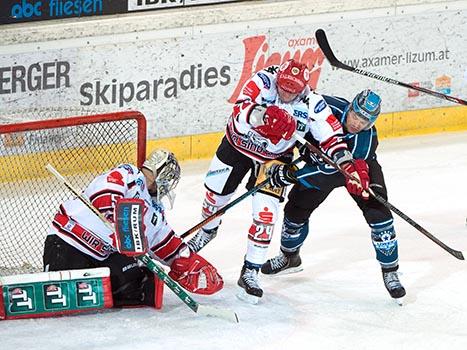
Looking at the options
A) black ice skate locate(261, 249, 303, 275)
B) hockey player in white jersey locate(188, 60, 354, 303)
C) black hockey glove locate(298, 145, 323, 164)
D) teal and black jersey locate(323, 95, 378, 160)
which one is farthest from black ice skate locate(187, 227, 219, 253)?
teal and black jersey locate(323, 95, 378, 160)

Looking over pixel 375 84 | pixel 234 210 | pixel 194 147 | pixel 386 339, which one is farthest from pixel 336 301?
pixel 375 84

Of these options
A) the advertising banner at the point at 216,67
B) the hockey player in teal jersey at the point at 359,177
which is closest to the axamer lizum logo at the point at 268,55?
the advertising banner at the point at 216,67

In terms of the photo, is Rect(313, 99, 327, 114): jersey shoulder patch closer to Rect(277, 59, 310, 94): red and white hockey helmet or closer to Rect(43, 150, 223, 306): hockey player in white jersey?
Rect(277, 59, 310, 94): red and white hockey helmet

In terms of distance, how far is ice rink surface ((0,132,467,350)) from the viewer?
485cm

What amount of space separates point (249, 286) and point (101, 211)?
728 mm

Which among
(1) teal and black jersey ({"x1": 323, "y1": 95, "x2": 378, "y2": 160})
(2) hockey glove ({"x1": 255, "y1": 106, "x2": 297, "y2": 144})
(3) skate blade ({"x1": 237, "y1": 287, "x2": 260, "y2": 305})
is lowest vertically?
(3) skate blade ({"x1": 237, "y1": 287, "x2": 260, "y2": 305})

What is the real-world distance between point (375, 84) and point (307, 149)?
2672 millimetres

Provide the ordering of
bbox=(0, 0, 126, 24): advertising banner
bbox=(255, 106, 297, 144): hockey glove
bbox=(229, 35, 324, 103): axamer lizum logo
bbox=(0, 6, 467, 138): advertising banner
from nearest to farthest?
bbox=(255, 106, 297, 144): hockey glove
bbox=(0, 0, 126, 24): advertising banner
bbox=(0, 6, 467, 138): advertising banner
bbox=(229, 35, 324, 103): axamer lizum logo

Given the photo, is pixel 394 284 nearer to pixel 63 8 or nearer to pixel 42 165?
pixel 42 165

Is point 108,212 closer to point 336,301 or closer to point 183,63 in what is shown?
point 336,301

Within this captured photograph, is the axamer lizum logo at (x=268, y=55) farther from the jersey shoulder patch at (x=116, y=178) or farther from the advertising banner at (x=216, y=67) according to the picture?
the jersey shoulder patch at (x=116, y=178)

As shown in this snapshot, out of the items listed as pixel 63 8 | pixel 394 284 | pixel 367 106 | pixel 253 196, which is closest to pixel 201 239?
pixel 253 196

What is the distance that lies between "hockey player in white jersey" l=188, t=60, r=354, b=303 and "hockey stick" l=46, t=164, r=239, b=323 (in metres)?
0.29

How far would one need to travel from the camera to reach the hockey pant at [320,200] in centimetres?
527
